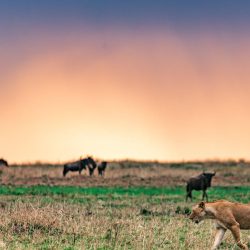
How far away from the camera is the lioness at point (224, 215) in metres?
15.1

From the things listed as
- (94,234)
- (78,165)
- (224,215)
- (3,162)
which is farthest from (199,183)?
(3,162)

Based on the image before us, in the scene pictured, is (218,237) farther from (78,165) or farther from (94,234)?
(78,165)

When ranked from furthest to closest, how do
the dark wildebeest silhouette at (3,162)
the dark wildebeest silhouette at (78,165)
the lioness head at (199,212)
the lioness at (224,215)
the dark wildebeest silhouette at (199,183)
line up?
the dark wildebeest silhouette at (3,162)
the dark wildebeest silhouette at (78,165)
the dark wildebeest silhouette at (199,183)
the lioness head at (199,212)
the lioness at (224,215)

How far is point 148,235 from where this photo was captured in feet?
54.5

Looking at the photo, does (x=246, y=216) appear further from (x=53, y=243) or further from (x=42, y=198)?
(x=42, y=198)

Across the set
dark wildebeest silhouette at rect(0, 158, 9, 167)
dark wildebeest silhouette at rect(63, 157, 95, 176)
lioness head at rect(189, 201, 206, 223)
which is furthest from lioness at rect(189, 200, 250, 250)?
dark wildebeest silhouette at rect(0, 158, 9, 167)

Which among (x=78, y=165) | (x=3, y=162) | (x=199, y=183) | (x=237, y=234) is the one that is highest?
(x=3, y=162)

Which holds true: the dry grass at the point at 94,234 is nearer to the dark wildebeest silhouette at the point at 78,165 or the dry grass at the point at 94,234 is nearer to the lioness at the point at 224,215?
the lioness at the point at 224,215

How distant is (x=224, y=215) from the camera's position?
15.1 metres

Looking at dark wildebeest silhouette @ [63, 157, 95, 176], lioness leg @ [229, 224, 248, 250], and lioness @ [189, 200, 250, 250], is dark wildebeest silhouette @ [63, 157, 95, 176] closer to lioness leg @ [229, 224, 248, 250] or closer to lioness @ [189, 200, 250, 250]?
lioness @ [189, 200, 250, 250]

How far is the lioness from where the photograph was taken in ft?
49.4

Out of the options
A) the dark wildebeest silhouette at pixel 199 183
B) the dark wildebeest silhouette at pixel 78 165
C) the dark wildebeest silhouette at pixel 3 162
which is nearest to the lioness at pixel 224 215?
the dark wildebeest silhouette at pixel 199 183

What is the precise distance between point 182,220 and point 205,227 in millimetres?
1727

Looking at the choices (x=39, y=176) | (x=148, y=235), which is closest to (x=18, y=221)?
(x=148, y=235)
